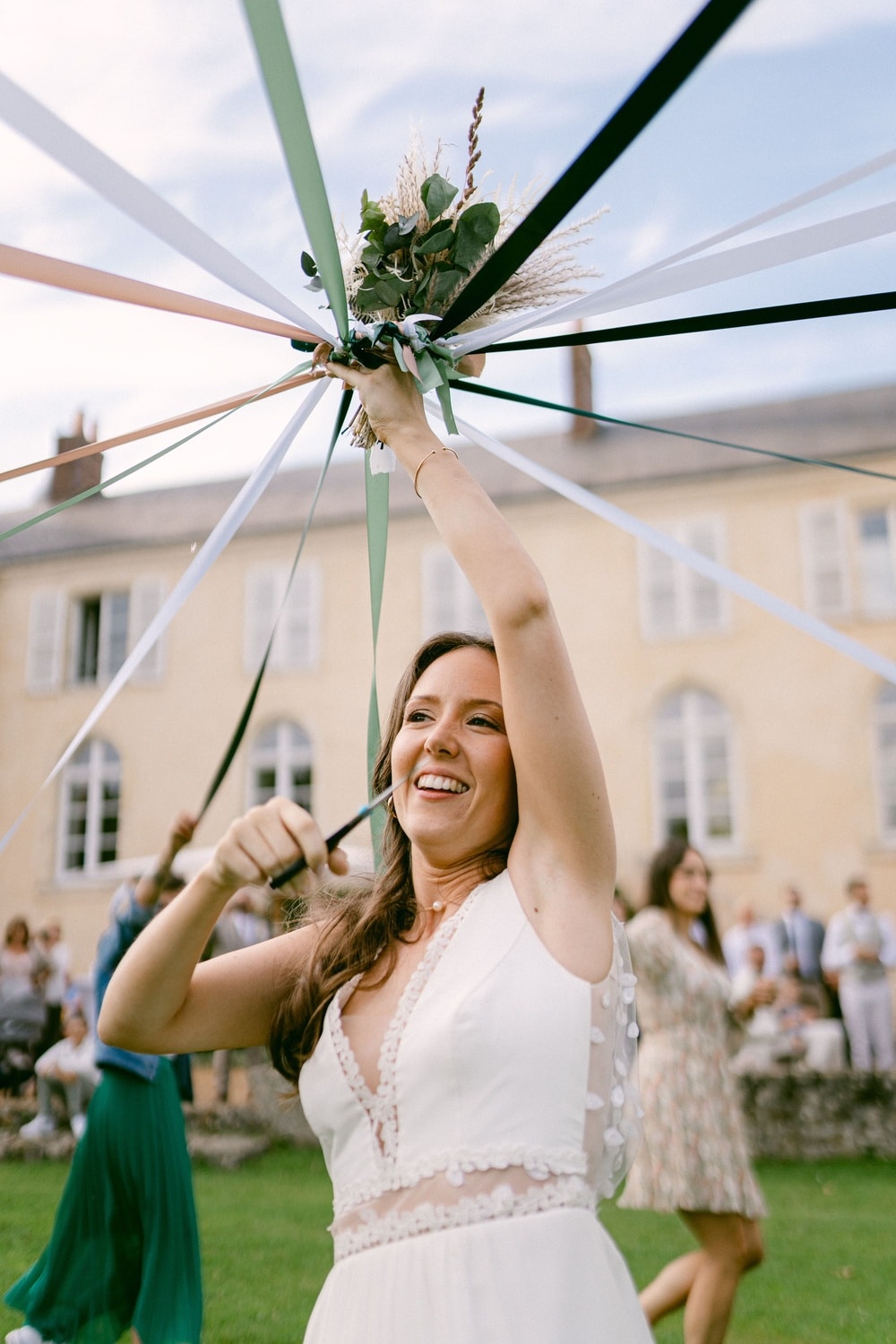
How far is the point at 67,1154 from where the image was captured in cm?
867

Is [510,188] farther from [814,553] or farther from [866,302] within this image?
[814,553]

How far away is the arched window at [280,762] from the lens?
1958cm

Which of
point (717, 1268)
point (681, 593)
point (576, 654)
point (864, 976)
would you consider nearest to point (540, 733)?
point (717, 1268)

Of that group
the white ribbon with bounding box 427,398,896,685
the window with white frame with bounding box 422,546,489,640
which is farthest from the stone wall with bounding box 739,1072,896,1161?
the window with white frame with bounding box 422,546,489,640

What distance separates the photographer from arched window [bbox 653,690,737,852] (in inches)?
698

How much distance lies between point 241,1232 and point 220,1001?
5.13m

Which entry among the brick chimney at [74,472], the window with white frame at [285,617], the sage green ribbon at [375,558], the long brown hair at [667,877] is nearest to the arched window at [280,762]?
the window with white frame at [285,617]

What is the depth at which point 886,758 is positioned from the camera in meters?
17.0

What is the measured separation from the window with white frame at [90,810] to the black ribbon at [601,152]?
62.0ft

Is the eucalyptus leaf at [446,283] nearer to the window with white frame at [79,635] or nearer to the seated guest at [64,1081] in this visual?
the seated guest at [64,1081]

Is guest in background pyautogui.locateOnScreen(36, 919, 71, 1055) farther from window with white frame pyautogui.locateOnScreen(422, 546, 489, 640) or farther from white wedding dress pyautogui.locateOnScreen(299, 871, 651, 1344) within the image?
white wedding dress pyautogui.locateOnScreen(299, 871, 651, 1344)

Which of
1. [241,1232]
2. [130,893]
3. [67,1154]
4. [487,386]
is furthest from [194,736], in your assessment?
[487,386]

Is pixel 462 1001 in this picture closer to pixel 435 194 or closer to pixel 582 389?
pixel 435 194

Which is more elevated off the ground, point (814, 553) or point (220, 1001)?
point (814, 553)
